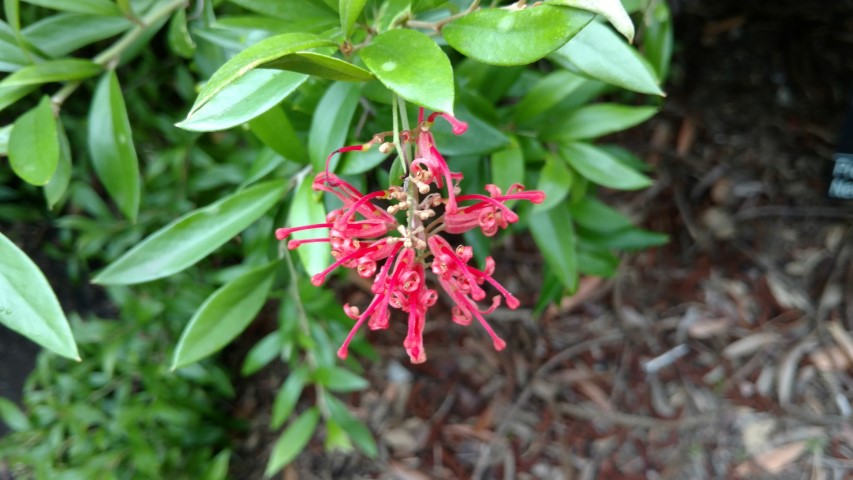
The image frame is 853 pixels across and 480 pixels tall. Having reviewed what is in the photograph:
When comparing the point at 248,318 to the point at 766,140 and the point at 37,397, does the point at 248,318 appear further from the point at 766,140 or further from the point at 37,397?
the point at 766,140

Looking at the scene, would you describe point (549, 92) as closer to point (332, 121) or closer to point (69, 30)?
point (332, 121)

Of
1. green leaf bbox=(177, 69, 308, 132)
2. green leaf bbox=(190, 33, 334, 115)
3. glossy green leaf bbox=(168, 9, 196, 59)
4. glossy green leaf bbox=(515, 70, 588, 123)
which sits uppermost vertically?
green leaf bbox=(190, 33, 334, 115)

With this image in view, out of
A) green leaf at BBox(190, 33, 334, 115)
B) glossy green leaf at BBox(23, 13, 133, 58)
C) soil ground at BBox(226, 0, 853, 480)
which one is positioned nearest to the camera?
green leaf at BBox(190, 33, 334, 115)

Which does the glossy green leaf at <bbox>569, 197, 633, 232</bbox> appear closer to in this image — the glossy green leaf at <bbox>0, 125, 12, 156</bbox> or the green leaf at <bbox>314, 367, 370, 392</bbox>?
the green leaf at <bbox>314, 367, 370, 392</bbox>

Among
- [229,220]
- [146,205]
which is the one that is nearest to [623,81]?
[229,220]

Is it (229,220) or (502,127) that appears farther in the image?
(502,127)

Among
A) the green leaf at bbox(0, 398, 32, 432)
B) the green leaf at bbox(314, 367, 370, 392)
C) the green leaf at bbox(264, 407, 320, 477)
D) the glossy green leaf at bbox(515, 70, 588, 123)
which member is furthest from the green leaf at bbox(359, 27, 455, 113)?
the green leaf at bbox(0, 398, 32, 432)
